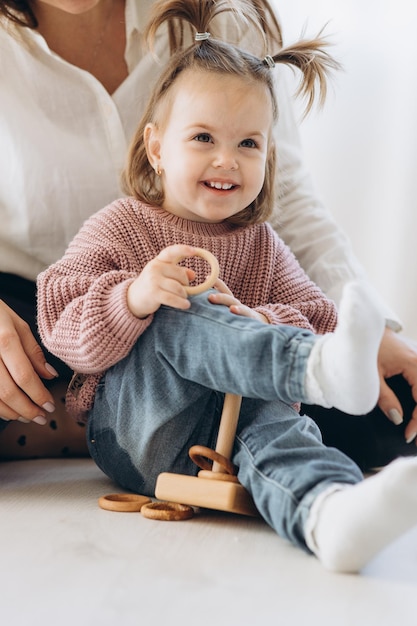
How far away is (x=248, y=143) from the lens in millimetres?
1217

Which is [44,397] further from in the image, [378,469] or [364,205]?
[364,205]

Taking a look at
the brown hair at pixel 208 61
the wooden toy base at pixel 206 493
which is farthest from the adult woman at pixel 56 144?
the wooden toy base at pixel 206 493

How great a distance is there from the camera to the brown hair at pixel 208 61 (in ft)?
4.03

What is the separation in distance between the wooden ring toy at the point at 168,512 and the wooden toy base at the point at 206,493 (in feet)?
0.05

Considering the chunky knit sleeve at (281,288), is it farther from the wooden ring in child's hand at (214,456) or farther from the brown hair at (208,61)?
the wooden ring in child's hand at (214,456)

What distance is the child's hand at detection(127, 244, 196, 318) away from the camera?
1005 millimetres

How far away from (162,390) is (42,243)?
48cm

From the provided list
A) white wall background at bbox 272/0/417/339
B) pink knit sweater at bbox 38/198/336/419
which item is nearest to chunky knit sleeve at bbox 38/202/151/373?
pink knit sweater at bbox 38/198/336/419

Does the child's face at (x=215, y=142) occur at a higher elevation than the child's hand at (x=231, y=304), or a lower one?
higher

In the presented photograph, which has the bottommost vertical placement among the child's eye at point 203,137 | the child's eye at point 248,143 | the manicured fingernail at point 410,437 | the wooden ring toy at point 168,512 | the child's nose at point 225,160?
the manicured fingernail at point 410,437

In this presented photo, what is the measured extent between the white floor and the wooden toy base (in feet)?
0.09

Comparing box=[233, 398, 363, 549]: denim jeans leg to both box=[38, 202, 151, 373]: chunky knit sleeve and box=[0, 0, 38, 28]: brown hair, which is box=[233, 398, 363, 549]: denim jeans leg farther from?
Result: box=[0, 0, 38, 28]: brown hair

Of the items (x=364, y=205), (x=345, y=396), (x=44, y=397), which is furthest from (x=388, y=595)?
(x=364, y=205)

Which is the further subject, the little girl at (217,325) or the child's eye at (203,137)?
the child's eye at (203,137)
